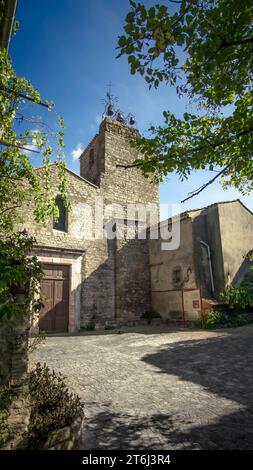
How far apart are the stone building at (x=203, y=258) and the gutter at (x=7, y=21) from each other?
36.0 ft

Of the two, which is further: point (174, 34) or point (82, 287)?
point (82, 287)

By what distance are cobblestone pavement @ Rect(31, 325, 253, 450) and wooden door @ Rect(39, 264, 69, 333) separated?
385 cm

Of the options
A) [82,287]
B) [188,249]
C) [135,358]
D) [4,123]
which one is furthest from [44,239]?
[4,123]

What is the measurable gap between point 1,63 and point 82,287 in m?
11.0

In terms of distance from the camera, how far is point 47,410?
3000 millimetres

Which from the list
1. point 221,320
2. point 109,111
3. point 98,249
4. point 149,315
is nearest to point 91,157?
point 109,111

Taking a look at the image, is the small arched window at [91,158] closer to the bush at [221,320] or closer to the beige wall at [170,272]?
the beige wall at [170,272]

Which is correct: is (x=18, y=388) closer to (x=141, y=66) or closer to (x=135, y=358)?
(x=141, y=66)

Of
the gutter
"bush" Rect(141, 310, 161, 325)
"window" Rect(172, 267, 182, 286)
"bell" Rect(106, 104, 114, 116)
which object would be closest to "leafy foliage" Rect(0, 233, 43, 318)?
the gutter

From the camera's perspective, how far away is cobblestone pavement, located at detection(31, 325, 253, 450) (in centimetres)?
316

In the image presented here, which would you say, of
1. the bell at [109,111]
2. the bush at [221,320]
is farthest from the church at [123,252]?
the bell at [109,111]

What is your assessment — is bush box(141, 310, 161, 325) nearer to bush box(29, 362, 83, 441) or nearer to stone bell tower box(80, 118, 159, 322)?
stone bell tower box(80, 118, 159, 322)

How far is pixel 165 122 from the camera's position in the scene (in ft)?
13.0

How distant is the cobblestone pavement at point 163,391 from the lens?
3159mm
